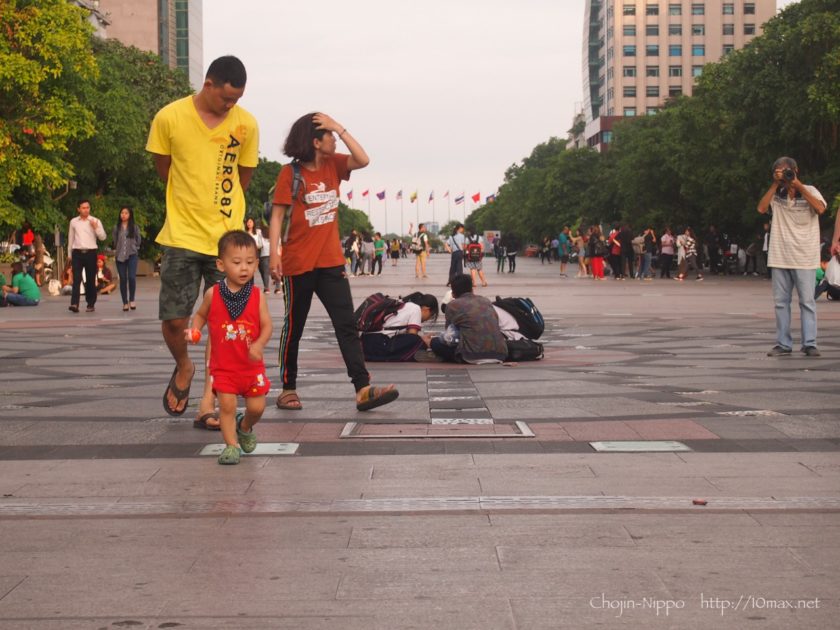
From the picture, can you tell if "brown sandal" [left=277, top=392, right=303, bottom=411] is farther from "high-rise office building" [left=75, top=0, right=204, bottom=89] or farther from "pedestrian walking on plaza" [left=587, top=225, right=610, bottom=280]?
"high-rise office building" [left=75, top=0, right=204, bottom=89]

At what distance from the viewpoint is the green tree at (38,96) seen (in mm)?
44469

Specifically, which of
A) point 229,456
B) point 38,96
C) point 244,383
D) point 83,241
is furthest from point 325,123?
point 38,96

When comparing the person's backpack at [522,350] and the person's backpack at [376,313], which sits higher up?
the person's backpack at [376,313]

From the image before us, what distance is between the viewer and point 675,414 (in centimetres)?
854

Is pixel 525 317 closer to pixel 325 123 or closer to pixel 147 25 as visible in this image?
pixel 325 123

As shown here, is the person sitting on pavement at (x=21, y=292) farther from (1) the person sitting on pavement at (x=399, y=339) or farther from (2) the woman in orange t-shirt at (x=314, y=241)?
(2) the woman in orange t-shirt at (x=314, y=241)

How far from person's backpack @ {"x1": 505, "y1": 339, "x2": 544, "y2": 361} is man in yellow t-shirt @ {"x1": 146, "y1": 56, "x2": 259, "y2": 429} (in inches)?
190

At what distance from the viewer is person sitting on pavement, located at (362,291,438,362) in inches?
504

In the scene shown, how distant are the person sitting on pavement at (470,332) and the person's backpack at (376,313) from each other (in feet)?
2.04

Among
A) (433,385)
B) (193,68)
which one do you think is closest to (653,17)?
(193,68)

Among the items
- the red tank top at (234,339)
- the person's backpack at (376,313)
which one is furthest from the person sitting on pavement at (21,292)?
the red tank top at (234,339)

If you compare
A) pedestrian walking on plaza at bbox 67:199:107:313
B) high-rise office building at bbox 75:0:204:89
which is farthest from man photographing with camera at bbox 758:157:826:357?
high-rise office building at bbox 75:0:204:89

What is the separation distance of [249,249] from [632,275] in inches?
1632

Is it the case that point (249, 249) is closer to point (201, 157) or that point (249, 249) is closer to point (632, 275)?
point (201, 157)
